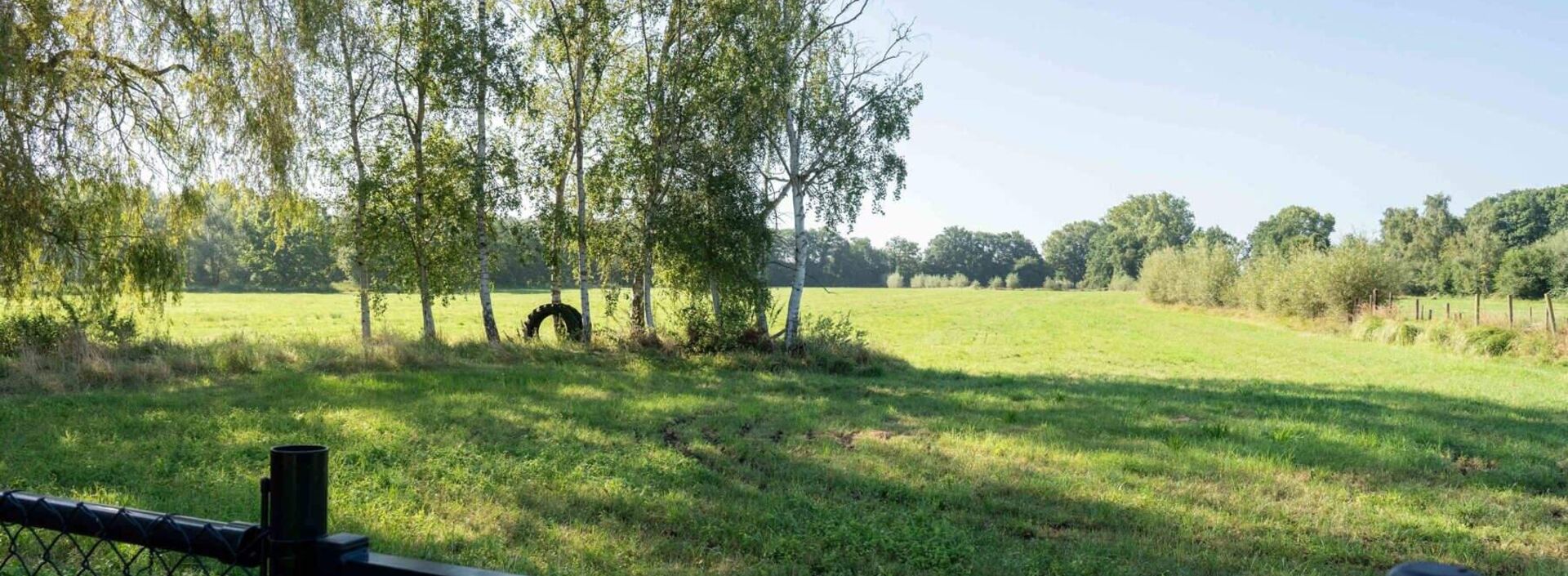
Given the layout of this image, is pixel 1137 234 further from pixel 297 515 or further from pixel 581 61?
pixel 297 515

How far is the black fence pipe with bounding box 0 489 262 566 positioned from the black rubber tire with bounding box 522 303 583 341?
782 inches

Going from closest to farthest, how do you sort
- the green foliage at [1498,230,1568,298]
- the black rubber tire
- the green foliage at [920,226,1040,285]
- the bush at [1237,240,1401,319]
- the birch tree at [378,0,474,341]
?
the birch tree at [378,0,474,341] < the black rubber tire < the bush at [1237,240,1401,319] < the green foliage at [1498,230,1568,298] < the green foliage at [920,226,1040,285]

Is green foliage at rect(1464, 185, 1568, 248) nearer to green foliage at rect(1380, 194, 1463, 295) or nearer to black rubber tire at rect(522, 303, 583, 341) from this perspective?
green foliage at rect(1380, 194, 1463, 295)

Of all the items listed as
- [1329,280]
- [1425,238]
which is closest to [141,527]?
[1329,280]

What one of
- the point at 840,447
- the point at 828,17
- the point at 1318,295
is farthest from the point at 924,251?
the point at 840,447

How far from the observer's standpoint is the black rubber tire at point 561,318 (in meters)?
21.8

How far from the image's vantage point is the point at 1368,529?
7742mm

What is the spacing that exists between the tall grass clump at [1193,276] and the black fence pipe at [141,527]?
64679 millimetres

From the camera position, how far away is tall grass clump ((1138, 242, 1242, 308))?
210 feet

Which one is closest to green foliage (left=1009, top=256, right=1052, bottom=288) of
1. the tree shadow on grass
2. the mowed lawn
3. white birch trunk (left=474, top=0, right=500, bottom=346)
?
the mowed lawn

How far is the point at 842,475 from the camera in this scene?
9.11 metres

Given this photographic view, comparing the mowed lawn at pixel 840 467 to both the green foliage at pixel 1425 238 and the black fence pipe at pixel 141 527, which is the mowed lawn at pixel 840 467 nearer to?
the black fence pipe at pixel 141 527

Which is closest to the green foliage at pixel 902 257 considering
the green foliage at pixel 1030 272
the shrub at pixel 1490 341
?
the green foliage at pixel 1030 272

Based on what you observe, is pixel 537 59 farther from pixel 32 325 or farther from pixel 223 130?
pixel 32 325
